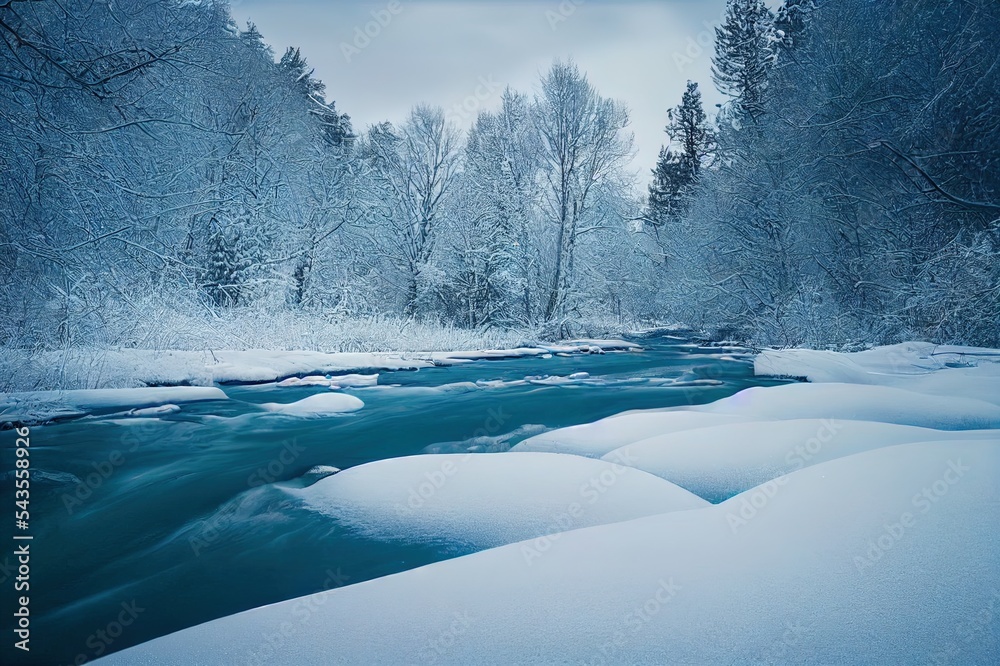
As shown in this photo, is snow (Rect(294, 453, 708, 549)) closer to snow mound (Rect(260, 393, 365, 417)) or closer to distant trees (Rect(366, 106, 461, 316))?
snow mound (Rect(260, 393, 365, 417))

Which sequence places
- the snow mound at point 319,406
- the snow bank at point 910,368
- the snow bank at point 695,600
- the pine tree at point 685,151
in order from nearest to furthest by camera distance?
the snow bank at point 695,600
the snow bank at point 910,368
the snow mound at point 319,406
the pine tree at point 685,151

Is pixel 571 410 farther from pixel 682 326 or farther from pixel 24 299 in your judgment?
pixel 682 326

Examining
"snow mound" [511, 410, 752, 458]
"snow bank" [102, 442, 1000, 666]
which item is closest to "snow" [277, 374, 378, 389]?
"snow mound" [511, 410, 752, 458]

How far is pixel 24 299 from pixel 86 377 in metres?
1.15

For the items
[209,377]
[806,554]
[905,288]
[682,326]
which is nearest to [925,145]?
[905,288]

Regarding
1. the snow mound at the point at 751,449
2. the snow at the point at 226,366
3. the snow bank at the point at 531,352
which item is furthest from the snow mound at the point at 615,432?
the snow bank at the point at 531,352

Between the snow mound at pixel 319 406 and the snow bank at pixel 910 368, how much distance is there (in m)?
6.57

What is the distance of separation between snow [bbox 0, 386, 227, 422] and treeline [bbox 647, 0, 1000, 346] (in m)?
10.0

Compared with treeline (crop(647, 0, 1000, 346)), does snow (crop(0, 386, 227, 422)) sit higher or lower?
lower

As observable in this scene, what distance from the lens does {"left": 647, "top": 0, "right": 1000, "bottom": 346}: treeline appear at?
26.0 ft

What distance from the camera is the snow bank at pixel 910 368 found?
520 centimetres

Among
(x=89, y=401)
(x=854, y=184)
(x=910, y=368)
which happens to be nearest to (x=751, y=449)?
(x=910, y=368)

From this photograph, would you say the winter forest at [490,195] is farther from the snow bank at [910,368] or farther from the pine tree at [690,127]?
the pine tree at [690,127]

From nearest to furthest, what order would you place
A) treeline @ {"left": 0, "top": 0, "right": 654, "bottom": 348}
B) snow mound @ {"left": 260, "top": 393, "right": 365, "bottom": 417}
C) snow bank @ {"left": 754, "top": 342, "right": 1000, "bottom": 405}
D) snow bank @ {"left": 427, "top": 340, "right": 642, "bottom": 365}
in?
snow bank @ {"left": 754, "top": 342, "right": 1000, "bottom": 405}, snow mound @ {"left": 260, "top": 393, "right": 365, "bottom": 417}, snow bank @ {"left": 427, "top": 340, "right": 642, "bottom": 365}, treeline @ {"left": 0, "top": 0, "right": 654, "bottom": 348}
